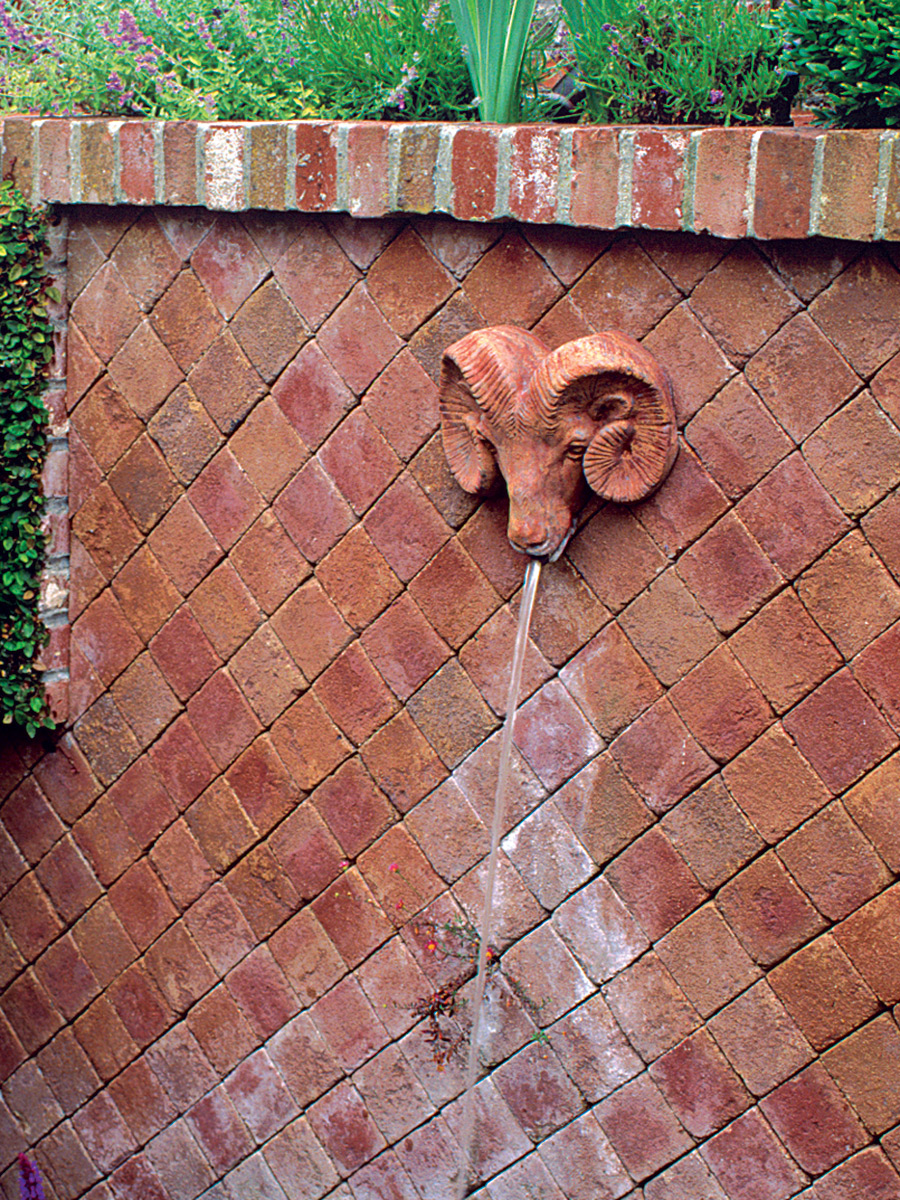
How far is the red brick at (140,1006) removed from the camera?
10.6 ft

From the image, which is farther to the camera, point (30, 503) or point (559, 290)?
point (30, 503)

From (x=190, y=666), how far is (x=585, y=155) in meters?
1.73

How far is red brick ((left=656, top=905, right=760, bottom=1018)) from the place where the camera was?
2350 mm

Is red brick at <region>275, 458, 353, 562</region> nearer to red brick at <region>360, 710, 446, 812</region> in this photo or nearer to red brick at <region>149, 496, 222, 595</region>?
red brick at <region>149, 496, 222, 595</region>

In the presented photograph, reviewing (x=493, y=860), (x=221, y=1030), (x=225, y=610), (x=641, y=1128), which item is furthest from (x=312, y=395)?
(x=641, y=1128)

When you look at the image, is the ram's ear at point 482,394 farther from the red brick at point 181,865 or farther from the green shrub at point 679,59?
the red brick at point 181,865

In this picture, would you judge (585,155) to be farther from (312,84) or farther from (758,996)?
(758,996)

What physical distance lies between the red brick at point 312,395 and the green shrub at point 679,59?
2.94 feet

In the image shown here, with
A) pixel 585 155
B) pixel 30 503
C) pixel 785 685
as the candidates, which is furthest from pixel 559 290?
pixel 30 503

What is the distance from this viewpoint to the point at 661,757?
2395mm

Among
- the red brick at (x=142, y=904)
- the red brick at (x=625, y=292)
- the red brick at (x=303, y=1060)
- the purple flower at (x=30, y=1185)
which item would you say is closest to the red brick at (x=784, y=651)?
the red brick at (x=625, y=292)

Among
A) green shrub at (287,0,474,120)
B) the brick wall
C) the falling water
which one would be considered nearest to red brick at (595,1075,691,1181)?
the brick wall

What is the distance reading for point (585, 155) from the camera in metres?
2.19

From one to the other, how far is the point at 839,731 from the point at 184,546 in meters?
1.81
